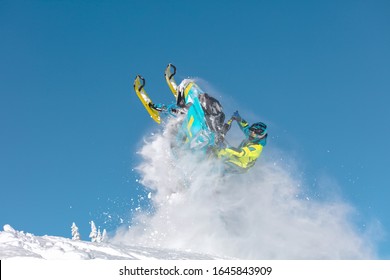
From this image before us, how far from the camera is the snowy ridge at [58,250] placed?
30.6 ft

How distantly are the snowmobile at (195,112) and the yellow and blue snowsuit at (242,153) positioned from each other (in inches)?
22.0

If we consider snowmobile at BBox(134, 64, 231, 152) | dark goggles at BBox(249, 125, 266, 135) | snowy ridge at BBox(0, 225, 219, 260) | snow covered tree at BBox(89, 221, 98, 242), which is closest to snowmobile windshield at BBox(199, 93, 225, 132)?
snowmobile at BBox(134, 64, 231, 152)

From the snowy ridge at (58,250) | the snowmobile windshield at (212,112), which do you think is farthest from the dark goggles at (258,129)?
the snowy ridge at (58,250)

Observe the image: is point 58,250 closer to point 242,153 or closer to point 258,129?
point 242,153

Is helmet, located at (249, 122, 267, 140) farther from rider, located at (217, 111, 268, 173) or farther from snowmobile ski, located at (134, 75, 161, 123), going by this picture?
snowmobile ski, located at (134, 75, 161, 123)

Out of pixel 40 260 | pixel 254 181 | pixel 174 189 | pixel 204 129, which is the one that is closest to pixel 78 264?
pixel 40 260

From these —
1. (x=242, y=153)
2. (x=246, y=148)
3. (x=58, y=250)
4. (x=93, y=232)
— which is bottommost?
(x=58, y=250)

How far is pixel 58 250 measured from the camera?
31.6 ft

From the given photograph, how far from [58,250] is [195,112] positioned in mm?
9605

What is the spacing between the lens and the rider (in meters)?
18.9

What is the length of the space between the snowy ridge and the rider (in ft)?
23.1

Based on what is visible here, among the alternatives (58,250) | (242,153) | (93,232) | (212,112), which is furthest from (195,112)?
(93,232)

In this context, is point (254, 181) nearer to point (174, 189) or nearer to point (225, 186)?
point (225, 186)

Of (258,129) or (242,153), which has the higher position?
(258,129)
